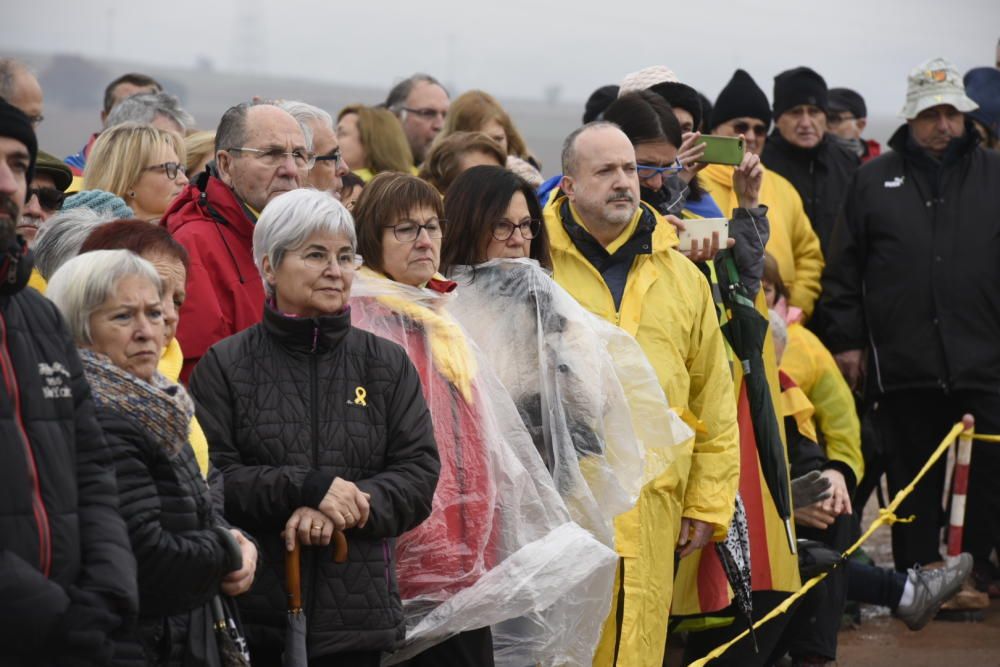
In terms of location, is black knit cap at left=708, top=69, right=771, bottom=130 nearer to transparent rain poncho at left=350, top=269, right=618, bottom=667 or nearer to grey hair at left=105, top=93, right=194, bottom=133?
grey hair at left=105, top=93, right=194, bottom=133

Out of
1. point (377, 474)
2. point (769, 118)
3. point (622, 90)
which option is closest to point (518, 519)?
point (377, 474)

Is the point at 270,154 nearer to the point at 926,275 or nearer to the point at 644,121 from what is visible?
the point at 644,121

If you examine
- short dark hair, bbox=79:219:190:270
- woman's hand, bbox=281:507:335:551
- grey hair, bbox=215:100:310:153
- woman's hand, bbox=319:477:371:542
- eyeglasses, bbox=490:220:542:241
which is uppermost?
grey hair, bbox=215:100:310:153

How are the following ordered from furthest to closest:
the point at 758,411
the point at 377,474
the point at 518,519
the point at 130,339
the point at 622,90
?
the point at 622,90
the point at 758,411
the point at 518,519
the point at 377,474
the point at 130,339

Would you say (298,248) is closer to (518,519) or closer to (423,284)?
(423,284)

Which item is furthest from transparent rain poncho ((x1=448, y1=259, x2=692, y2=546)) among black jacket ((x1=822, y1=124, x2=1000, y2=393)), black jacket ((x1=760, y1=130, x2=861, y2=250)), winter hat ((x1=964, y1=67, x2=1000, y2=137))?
winter hat ((x1=964, y1=67, x2=1000, y2=137))

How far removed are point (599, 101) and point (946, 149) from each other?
184 cm

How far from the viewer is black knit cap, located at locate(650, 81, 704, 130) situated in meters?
6.91

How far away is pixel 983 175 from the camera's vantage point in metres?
8.61

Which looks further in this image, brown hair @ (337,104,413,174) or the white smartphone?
brown hair @ (337,104,413,174)

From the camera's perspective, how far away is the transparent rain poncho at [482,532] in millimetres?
4438

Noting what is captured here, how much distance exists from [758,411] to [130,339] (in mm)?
3311

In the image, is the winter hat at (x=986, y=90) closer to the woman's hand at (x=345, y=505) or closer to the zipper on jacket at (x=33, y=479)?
the woman's hand at (x=345, y=505)

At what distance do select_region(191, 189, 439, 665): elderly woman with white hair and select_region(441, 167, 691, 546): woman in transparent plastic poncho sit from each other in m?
0.87
